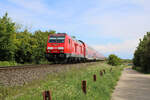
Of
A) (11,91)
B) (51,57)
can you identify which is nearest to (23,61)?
(51,57)

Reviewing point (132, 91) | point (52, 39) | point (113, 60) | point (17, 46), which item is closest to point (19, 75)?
point (132, 91)

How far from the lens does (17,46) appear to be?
3117cm

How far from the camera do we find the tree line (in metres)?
26.2

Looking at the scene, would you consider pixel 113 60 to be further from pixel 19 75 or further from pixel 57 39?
pixel 19 75

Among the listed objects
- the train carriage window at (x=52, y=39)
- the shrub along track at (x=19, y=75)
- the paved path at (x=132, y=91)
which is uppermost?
the train carriage window at (x=52, y=39)

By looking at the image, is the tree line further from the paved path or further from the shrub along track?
the paved path

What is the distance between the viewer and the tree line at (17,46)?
85.8 ft

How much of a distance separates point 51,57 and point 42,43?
18.0m

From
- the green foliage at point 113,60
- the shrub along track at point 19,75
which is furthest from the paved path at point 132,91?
the green foliage at point 113,60

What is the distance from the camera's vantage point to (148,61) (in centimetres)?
3331

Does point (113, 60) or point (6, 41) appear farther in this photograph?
point (113, 60)

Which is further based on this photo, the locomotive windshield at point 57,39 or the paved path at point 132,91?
the locomotive windshield at point 57,39

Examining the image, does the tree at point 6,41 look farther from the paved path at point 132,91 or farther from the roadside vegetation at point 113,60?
the roadside vegetation at point 113,60

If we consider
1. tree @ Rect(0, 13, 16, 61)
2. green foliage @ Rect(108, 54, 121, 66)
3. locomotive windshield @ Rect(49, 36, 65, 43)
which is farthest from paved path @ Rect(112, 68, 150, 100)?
green foliage @ Rect(108, 54, 121, 66)
